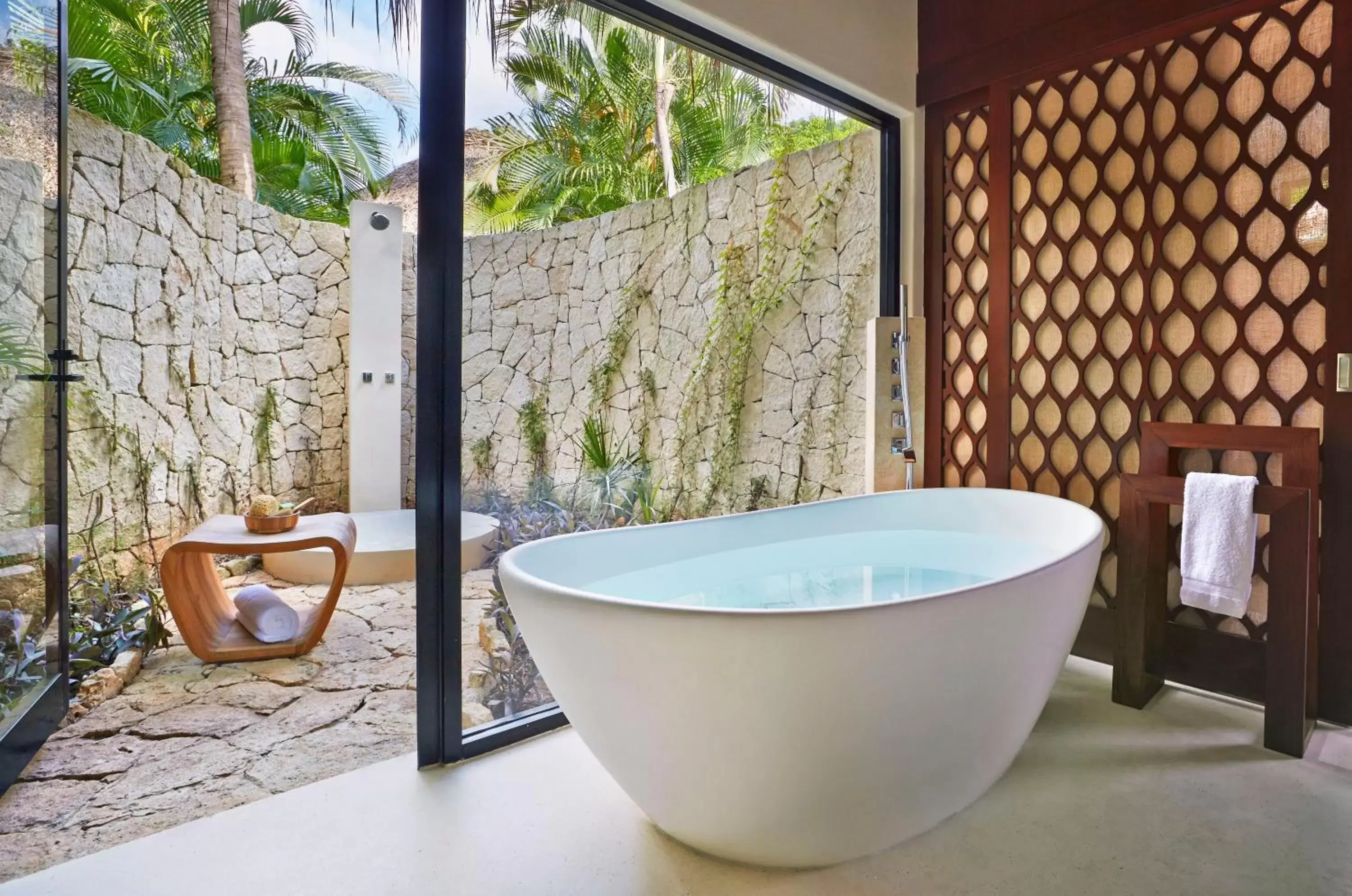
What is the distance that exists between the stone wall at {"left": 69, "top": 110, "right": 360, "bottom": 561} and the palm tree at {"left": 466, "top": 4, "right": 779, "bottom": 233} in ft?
6.42

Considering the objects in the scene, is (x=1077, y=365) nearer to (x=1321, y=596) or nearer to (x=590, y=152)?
(x=1321, y=596)

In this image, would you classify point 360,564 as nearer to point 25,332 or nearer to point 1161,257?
point 25,332

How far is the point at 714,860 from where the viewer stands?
1.50 metres

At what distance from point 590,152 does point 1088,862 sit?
3902 mm

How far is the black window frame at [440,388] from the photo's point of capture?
1832 millimetres

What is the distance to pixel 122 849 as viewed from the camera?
1.54m

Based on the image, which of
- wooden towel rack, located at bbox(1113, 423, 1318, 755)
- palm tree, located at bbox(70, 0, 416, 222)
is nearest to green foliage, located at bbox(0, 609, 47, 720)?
palm tree, located at bbox(70, 0, 416, 222)

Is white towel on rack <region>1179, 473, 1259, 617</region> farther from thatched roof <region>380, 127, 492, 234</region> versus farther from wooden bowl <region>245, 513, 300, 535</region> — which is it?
wooden bowl <region>245, 513, 300, 535</region>

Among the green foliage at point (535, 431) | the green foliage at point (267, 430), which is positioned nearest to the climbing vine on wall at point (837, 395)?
the green foliage at point (535, 431)

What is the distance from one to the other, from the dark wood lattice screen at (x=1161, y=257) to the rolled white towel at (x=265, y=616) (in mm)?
2909

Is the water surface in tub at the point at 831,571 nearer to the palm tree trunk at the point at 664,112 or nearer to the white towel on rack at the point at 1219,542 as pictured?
the white towel on rack at the point at 1219,542

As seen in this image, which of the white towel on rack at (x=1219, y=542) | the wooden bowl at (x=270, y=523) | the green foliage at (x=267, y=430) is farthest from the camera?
the green foliage at (x=267, y=430)

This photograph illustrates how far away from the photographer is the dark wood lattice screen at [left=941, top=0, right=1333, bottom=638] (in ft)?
7.16

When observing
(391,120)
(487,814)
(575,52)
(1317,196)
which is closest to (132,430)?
(391,120)
